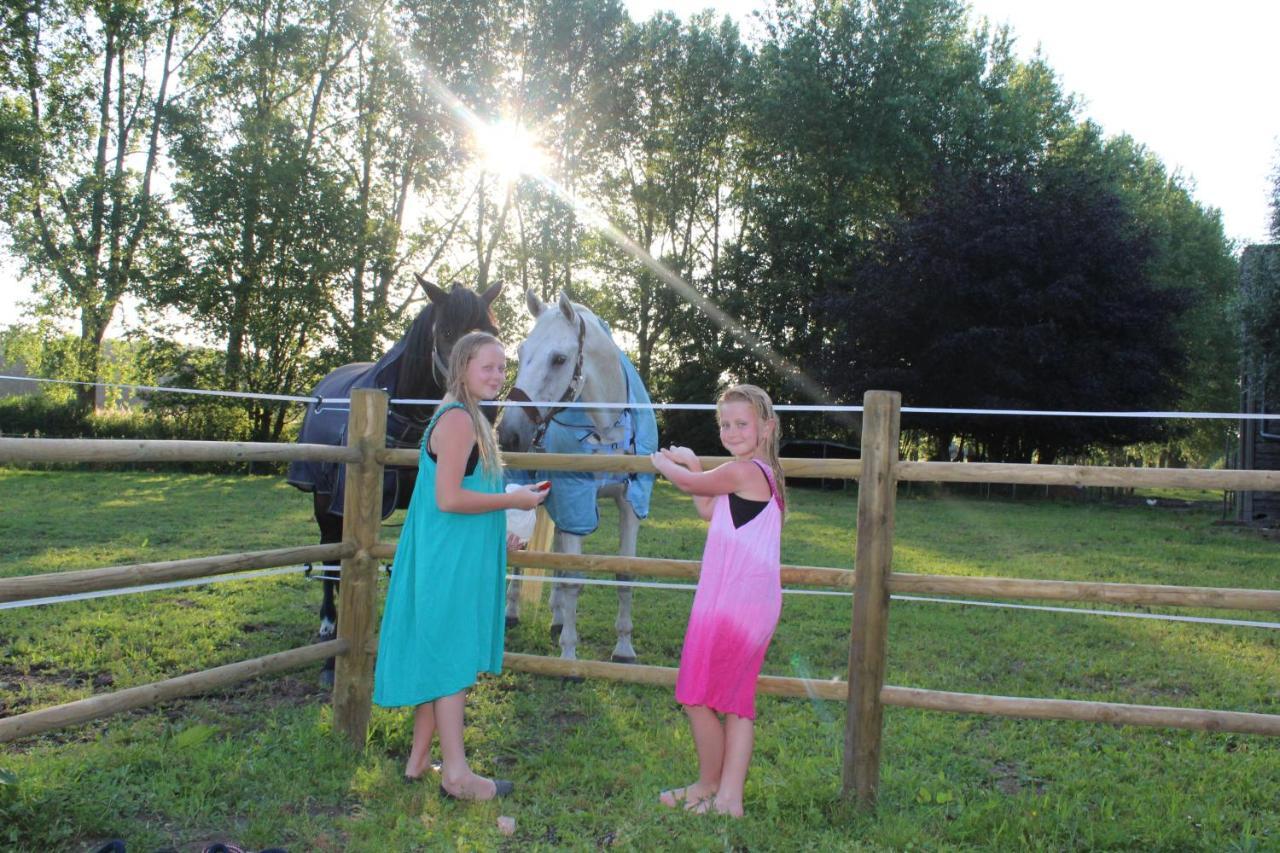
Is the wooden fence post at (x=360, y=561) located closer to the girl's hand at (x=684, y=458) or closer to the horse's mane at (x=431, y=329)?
the horse's mane at (x=431, y=329)

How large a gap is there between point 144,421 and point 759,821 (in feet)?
81.3

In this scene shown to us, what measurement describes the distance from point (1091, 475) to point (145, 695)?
3602mm

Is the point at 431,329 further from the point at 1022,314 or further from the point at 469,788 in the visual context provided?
the point at 1022,314

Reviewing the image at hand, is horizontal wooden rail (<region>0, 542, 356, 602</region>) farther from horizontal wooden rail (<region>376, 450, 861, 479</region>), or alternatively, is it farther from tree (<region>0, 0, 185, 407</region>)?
tree (<region>0, 0, 185, 407</region>)

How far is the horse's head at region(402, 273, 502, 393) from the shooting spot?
197 inches

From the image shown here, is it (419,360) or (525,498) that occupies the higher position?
(419,360)

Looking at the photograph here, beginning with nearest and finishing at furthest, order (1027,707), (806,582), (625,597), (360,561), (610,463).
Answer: (1027,707) → (806,582) → (610,463) → (360,561) → (625,597)

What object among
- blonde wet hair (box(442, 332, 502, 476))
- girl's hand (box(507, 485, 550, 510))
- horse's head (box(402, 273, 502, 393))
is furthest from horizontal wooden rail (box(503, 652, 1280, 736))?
horse's head (box(402, 273, 502, 393))

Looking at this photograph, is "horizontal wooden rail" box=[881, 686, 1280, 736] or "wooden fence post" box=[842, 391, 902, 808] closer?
"horizontal wooden rail" box=[881, 686, 1280, 736]

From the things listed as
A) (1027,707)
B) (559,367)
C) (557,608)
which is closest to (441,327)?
(559,367)

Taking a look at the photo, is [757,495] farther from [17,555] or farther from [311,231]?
[311,231]

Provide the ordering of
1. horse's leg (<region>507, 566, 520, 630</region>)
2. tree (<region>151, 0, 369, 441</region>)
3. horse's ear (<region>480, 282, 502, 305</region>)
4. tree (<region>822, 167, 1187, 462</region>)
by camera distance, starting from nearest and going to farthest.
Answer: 1. horse's ear (<region>480, 282, 502, 305</region>)
2. horse's leg (<region>507, 566, 520, 630</region>)
3. tree (<region>822, 167, 1187, 462</region>)
4. tree (<region>151, 0, 369, 441</region>)

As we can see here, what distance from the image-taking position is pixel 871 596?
344 cm

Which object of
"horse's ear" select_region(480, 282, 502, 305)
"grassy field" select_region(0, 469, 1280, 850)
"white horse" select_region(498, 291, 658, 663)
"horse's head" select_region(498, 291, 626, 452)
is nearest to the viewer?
"grassy field" select_region(0, 469, 1280, 850)
